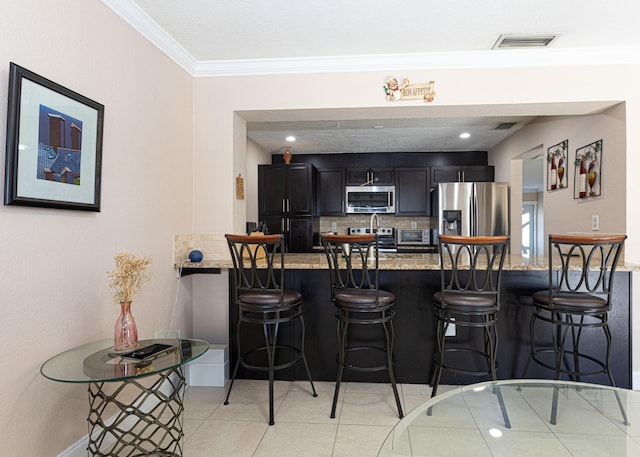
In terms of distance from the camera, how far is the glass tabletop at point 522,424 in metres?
1.33

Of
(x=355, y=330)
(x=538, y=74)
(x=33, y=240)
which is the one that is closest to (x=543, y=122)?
(x=538, y=74)

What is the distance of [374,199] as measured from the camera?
19.6 ft

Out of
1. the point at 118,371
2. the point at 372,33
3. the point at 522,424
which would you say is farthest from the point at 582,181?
the point at 118,371

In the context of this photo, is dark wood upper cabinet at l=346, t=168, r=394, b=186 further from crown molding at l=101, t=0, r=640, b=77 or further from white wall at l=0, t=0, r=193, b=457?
white wall at l=0, t=0, r=193, b=457

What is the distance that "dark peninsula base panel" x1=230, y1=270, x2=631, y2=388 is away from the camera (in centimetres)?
275

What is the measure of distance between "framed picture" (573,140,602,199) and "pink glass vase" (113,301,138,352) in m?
3.36

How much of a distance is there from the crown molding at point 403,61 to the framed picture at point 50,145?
1032mm

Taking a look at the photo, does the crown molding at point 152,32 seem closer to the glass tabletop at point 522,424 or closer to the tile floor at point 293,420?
the tile floor at point 293,420

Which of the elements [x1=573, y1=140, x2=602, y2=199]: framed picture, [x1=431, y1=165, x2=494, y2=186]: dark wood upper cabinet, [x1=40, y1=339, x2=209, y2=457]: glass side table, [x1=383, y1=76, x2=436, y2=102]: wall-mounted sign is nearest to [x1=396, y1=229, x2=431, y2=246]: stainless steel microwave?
[x1=431, y1=165, x2=494, y2=186]: dark wood upper cabinet

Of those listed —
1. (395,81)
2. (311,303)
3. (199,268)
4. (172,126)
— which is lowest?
(311,303)

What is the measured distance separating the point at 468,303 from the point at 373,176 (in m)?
3.88

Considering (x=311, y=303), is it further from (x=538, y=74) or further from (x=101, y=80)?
(x=538, y=74)

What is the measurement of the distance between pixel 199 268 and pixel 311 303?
86 cm

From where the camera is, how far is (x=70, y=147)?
1795mm
